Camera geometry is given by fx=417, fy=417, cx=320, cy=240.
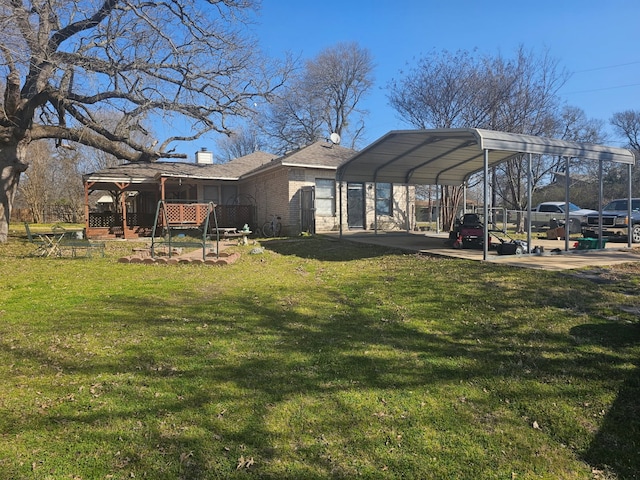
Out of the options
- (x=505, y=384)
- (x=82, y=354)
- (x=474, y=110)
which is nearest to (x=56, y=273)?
(x=82, y=354)

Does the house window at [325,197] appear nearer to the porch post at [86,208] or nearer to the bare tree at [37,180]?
the porch post at [86,208]

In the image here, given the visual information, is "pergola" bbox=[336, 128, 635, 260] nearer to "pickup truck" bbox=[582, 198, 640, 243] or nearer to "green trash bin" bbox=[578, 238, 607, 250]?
"green trash bin" bbox=[578, 238, 607, 250]

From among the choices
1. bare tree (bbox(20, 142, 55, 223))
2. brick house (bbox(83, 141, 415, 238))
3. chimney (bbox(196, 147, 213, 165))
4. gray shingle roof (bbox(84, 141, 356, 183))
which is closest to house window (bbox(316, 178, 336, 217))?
brick house (bbox(83, 141, 415, 238))

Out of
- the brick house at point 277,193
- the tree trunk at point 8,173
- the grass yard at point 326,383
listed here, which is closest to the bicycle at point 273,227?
the brick house at point 277,193

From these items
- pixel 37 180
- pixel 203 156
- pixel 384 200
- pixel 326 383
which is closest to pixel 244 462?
pixel 326 383

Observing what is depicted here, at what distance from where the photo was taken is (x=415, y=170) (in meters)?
16.7

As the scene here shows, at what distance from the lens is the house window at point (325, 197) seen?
1914cm

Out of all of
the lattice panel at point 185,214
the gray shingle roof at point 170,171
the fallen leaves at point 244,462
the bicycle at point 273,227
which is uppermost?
the gray shingle roof at point 170,171

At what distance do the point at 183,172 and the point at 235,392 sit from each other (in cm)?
1900

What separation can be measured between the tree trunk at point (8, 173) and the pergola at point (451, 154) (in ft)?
40.9

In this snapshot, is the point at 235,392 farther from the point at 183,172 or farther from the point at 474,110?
the point at 474,110

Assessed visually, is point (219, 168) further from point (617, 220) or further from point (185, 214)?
point (617, 220)

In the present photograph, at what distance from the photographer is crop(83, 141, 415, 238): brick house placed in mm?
18859

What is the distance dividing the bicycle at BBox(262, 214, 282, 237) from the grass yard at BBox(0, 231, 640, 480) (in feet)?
39.9
